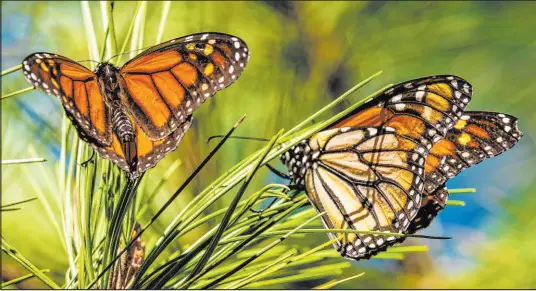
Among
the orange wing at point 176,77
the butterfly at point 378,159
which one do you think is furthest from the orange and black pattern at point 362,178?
the orange wing at point 176,77

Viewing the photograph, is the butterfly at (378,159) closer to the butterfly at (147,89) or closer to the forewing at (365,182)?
the forewing at (365,182)

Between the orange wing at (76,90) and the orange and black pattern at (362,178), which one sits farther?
the orange and black pattern at (362,178)

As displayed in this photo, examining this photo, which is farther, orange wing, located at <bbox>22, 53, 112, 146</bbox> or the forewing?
the forewing

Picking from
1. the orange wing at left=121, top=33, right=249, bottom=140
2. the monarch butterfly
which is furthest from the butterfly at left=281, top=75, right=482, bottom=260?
the orange wing at left=121, top=33, right=249, bottom=140

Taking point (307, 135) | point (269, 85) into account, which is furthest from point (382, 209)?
point (307, 135)

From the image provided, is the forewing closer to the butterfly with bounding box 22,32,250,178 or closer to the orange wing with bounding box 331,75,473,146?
the orange wing with bounding box 331,75,473,146
